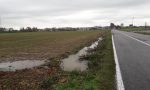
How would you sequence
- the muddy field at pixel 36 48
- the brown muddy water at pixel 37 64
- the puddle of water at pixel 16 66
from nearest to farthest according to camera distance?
the brown muddy water at pixel 37 64, the puddle of water at pixel 16 66, the muddy field at pixel 36 48

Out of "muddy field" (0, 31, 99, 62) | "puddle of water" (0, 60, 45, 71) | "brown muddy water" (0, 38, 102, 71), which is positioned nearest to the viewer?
"brown muddy water" (0, 38, 102, 71)

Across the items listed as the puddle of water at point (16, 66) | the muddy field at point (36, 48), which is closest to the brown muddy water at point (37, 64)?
the puddle of water at point (16, 66)

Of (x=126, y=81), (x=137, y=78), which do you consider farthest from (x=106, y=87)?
(x=137, y=78)

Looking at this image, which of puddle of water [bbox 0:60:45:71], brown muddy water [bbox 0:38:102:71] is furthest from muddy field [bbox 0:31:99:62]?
puddle of water [bbox 0:60:45:71]

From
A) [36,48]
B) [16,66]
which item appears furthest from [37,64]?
[36,48]

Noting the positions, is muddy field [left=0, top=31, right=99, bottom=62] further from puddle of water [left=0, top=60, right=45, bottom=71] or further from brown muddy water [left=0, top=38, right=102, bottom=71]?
puddle of water [left=0, top=60, right=45, bottom=71]

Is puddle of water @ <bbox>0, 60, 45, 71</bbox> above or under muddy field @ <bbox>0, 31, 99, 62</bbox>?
above

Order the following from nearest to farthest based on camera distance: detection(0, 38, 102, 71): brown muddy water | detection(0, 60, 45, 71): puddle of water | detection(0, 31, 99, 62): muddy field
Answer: detection(0, 38, 102, 71): brown muddy water
detection(0, 60, 45, 71): puddle of water
detection(0, 31, 99, 62): muddy field

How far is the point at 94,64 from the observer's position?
10898 millimetres

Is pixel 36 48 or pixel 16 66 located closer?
pixel 16 66

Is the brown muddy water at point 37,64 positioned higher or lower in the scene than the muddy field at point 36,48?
higher

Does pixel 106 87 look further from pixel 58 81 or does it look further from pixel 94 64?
pixel 94 64

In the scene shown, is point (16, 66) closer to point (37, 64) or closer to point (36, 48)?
point (37, 64)

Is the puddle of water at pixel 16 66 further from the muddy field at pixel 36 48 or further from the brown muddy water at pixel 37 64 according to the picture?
the muddy field at pixel 36 48
